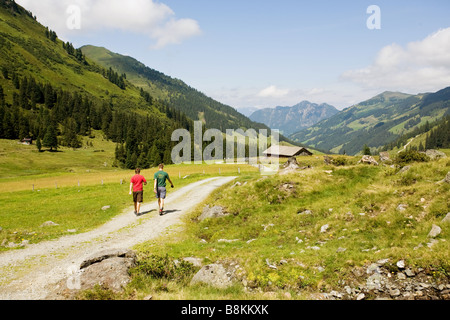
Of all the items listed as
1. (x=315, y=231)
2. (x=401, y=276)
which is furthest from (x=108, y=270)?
(x=315, y=231)

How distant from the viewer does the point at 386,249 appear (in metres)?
9.99

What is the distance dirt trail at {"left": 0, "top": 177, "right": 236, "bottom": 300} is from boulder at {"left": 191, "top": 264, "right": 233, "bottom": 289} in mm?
4922

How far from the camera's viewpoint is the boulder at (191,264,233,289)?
31.4 feet

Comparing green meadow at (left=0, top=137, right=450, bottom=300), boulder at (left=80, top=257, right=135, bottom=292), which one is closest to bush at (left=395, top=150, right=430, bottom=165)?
green meadow at (left=0, top=137, right=450, bottom=300)

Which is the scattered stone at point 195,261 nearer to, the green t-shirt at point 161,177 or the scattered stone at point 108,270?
the scattered stone at point 108,270

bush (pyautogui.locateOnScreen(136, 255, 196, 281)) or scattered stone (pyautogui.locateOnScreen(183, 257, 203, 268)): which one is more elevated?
bush (pyautogui.locateOnScreen(136, 255, 196, 281))

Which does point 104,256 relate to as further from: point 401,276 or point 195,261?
point 401,276

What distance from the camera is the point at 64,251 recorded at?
12.7 m

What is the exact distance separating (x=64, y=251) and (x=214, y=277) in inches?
313

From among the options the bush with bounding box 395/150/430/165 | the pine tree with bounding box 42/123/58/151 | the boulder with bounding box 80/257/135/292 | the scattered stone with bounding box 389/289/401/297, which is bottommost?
the scattered stone with bounding box 389/289/401/297

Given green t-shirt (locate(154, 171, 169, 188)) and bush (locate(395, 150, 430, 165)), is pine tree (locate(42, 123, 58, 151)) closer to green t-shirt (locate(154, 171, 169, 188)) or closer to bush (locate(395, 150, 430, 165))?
green t-shirt (locate(154, 171, 169, 188))

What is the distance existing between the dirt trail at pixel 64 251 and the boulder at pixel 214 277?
4.92 metres

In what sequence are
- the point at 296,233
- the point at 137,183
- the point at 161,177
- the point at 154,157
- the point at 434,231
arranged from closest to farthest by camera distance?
the point at 434,231, the point at 296,233, the point at 137,183, the point at 161,177, the point at 154,157
